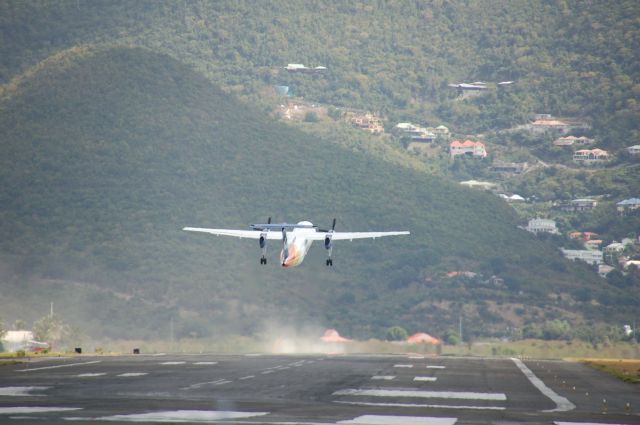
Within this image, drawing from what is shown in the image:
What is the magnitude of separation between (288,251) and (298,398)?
157 ft

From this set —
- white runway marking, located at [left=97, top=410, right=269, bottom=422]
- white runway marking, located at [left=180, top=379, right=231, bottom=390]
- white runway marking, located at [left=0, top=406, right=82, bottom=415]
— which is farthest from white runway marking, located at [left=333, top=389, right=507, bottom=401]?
white runway marking, located at [left=0, top=406, right=82, bottom=415]

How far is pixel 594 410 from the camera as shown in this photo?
54.2 m

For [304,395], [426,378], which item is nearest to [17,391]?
[304,395]

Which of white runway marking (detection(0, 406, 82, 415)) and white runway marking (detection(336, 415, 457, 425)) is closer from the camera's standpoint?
white runway marking (detection(336, 415, 457, 425))

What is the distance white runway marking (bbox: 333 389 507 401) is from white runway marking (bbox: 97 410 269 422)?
Result: 13640 millimetres

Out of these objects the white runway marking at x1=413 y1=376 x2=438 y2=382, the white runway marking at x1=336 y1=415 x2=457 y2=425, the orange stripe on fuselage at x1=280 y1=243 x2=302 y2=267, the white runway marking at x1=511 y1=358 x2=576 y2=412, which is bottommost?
the white runway marking at x1=336 y1=415 x2=457 y2=425

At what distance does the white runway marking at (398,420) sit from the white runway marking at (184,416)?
14.0 feet

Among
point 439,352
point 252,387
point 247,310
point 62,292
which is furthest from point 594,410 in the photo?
point 62,292

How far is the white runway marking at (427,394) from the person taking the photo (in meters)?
59.6

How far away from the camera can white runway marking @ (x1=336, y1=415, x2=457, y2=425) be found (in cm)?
4565

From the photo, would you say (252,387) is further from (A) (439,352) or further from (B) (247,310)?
(B) (247,310)

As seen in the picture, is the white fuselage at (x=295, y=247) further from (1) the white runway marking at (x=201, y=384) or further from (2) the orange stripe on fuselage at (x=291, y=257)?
(1) the white runway marking at (x=201, y=384)

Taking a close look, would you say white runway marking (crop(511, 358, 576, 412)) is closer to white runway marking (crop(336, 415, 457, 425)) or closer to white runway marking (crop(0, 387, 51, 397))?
white runway marking (crop(336, 415, 457, 425))

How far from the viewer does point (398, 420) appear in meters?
47.1
